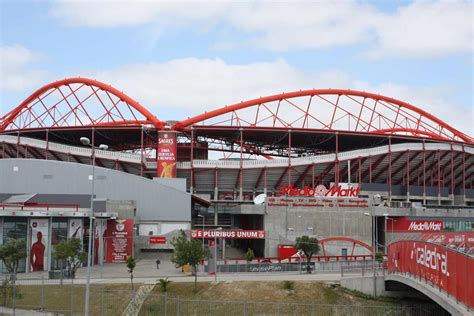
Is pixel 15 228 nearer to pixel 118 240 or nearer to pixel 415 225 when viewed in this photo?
pixel 118 240

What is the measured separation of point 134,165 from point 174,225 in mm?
22117

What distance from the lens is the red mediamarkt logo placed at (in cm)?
8088

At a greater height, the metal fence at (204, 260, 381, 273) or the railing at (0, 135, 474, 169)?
the railing at (0, 135, 474, 169)

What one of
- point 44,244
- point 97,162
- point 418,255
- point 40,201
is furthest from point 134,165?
point 418,255

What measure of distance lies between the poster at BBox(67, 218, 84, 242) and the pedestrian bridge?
3447cm

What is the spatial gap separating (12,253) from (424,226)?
56.8 meters

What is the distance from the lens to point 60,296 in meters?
42.8

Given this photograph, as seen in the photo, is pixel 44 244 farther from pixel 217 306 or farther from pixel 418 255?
pixel 418 255

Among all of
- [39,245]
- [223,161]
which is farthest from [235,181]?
[39,245]

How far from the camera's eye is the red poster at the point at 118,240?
6319cm

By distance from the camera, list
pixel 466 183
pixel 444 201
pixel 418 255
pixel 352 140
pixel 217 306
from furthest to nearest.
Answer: pixel 466 183 → pixel 444 201 → pixel 352 140 → pixel 217 306 → pixel 418 255

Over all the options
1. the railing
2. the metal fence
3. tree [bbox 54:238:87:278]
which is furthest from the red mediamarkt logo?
tree [bbox 54:238:87:278]

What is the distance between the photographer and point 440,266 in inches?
1085

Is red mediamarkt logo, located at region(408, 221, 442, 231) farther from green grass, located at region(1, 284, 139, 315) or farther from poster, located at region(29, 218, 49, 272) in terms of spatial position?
poster, located at region(29, 218, 49, 272)
